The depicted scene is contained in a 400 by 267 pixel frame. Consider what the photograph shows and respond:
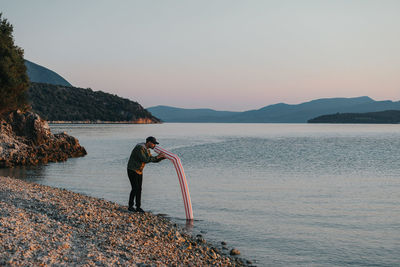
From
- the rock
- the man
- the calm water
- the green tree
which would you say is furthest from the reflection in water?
the rock

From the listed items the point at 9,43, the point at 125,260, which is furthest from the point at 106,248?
the point at 9,43

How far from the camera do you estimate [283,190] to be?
61.6ft

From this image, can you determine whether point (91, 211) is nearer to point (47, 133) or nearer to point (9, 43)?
point (47, 133)

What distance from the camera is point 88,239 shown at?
7.93 meters

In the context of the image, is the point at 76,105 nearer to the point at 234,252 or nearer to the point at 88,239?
the point at 234,252

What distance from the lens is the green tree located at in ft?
110

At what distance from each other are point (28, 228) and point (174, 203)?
8003 millimetres

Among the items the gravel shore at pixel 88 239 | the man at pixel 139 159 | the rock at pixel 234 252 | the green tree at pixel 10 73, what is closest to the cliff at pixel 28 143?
the green tree at pixel 10 73

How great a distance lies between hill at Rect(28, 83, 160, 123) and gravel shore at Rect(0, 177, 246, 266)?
12883 cm

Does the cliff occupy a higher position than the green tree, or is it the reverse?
the green tree

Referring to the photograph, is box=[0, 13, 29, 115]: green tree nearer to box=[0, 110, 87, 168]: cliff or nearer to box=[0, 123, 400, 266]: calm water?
box=[0, 110, 87, 168]: cliff

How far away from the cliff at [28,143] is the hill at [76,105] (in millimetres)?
101311

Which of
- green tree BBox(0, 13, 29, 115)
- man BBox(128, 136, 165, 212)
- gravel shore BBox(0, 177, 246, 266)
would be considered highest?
green tree BBox(0, 13, 29, 115)

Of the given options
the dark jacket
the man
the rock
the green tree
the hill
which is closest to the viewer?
the rock
